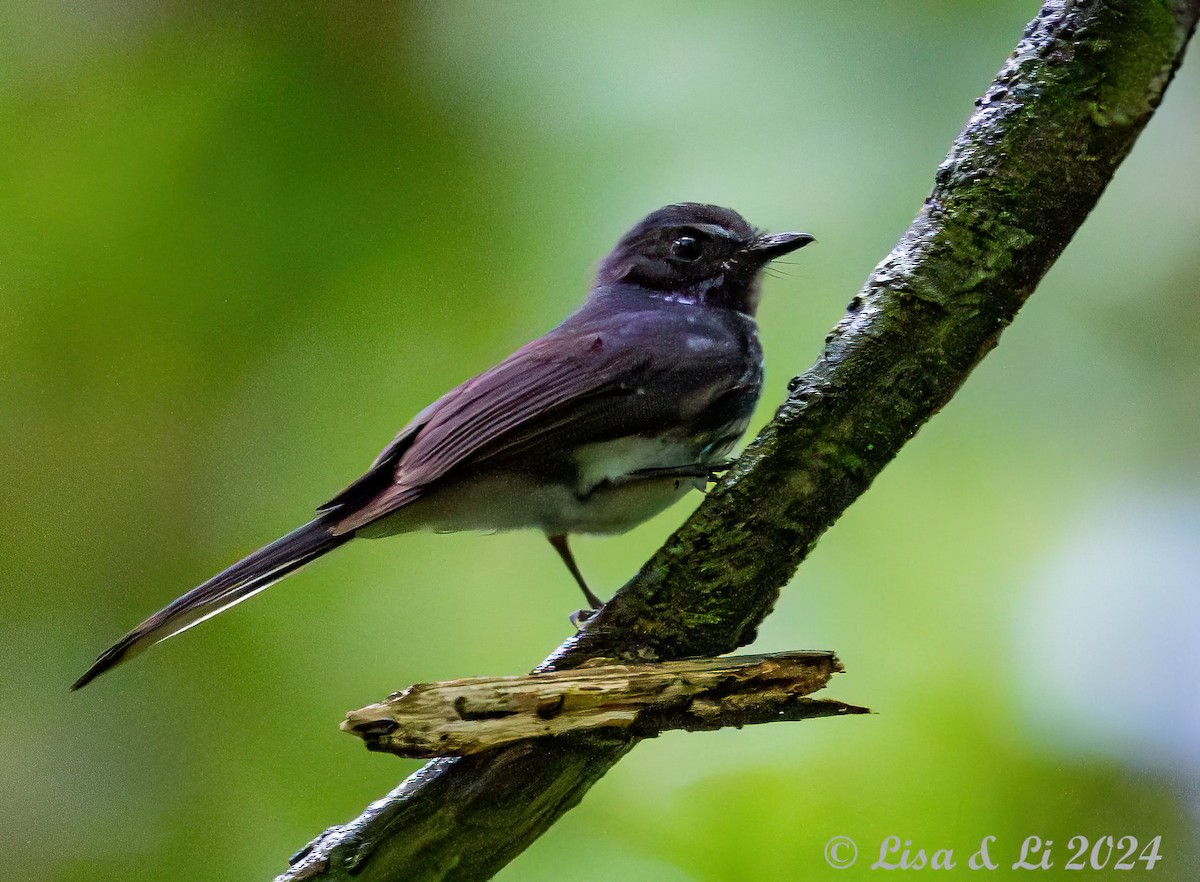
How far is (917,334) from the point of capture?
1414mm

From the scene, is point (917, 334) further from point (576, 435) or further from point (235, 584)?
point (235, 584)

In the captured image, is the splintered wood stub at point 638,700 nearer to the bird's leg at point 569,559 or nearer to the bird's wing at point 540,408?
the bird's wing at point 540,408

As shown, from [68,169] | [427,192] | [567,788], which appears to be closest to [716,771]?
[567,788]

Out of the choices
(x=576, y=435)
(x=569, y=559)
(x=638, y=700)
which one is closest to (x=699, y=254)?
(x=576, y=435)

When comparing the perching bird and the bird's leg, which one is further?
the bird's leg

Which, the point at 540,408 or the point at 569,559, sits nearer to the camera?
the point at 540,408

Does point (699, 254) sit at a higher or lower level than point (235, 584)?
higher

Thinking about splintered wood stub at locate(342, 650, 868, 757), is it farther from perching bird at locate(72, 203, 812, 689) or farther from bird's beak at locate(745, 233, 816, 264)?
bird's beak at locate(745, 233, 816, 264)

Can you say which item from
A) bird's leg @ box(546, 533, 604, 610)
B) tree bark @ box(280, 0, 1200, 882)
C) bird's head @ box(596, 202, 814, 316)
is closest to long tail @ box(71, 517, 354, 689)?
tree bark @ box(280, 0, 1200, 882)

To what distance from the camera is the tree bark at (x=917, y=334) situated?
4.50 ft

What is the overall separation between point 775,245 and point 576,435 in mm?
537

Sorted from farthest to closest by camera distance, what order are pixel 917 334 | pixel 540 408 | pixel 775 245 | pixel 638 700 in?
pixel 775 245
pixel 540 408
pixel 917 334
pixel 638 700

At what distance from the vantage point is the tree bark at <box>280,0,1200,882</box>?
4.50 feet

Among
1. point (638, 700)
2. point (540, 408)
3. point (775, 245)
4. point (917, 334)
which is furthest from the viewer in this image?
point (775, 245)
